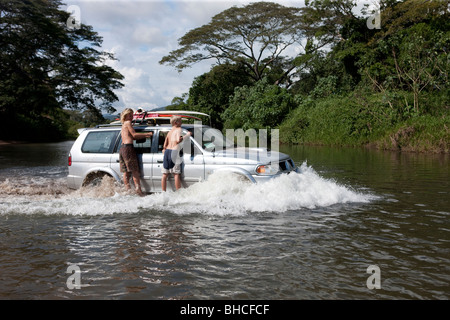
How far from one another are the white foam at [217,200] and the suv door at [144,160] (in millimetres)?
401

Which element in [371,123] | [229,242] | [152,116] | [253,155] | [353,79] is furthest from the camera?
[353,79]

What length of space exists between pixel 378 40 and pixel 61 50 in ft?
93.3

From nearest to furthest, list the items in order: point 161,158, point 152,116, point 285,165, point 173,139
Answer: point 285,165 → point 173,139 → point 161,158 → point 152,116

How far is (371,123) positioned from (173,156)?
64.9ft

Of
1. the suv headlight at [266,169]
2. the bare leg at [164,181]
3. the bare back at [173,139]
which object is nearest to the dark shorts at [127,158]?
the bare leg at [164,181]

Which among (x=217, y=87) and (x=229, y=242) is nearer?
(x=229, y=242)

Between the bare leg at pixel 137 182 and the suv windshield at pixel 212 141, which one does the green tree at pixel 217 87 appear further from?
the bare leg at pixel 137 182

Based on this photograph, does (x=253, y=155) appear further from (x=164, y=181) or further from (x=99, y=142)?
(x=99, y=142)

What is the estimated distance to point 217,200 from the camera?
7695 mm

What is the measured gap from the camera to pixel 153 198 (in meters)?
8.01

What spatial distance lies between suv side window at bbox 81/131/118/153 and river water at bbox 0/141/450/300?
0.79 meters

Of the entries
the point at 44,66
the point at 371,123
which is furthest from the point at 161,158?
the point at 44,66
